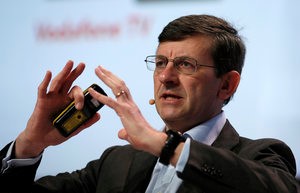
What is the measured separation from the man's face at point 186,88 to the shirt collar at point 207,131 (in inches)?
1.5

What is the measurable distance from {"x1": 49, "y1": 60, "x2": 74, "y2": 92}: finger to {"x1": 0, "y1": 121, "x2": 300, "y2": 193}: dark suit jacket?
0.34 meters

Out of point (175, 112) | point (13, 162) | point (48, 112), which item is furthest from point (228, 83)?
point (13, 162)

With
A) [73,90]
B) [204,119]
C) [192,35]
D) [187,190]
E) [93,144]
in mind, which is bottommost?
[93,144]

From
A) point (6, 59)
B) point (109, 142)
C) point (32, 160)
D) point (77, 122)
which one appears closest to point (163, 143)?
point (77, 122)

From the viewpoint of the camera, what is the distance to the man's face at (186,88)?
7.39 feet

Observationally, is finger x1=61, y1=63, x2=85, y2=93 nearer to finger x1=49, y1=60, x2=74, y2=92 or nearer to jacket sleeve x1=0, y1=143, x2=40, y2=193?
finger x1=49, y1=60, x2=74, y2=92

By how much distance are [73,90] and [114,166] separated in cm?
40

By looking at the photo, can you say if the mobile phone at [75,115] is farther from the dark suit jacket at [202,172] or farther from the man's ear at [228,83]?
the man's ear at [228,83]

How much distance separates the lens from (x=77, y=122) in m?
2.25

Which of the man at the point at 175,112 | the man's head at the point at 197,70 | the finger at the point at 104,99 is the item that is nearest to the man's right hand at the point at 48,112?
the man at the point at 175,112

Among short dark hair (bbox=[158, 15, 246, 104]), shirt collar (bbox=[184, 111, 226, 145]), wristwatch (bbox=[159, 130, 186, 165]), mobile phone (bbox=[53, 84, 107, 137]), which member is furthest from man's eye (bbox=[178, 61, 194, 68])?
wristwatch (bbox=[159, 130, 186, 165])

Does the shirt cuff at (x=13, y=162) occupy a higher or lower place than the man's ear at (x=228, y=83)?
lower

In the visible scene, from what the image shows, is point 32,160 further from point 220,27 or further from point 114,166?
point 220,27

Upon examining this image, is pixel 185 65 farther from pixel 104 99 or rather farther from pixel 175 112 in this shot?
pixel 104 99
